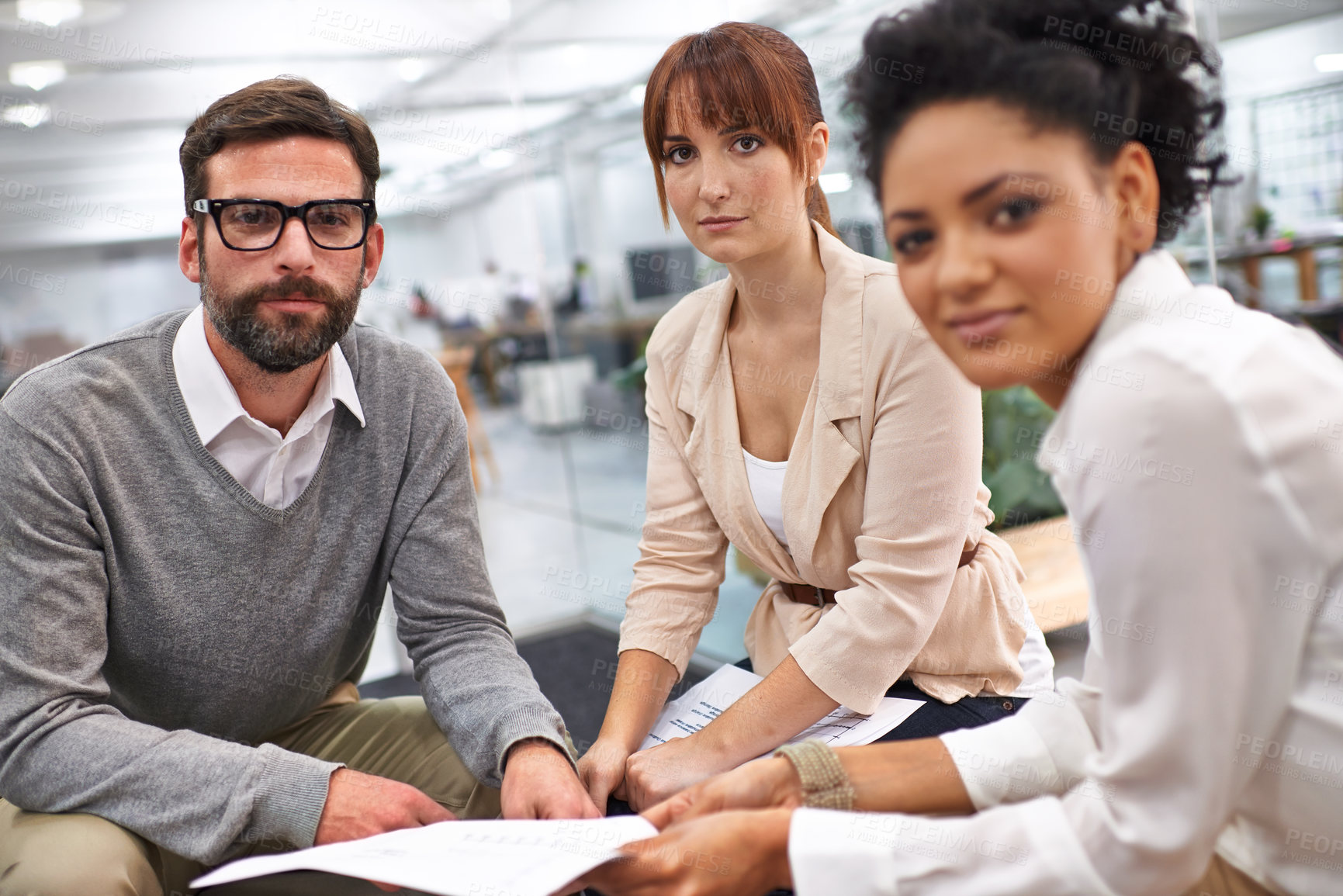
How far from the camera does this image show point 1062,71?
0.74 metres

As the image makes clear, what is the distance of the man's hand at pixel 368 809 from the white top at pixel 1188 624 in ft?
1.94

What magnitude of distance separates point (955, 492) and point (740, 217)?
0.47 m

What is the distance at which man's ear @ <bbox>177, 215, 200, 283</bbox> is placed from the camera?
156 centimetres

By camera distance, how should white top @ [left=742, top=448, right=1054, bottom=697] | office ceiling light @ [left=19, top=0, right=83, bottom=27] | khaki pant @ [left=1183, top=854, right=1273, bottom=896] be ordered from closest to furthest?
khaki pant @ [left=1183, top=854, right=1273, bottom=896] → white top @ [left=742, top=448, right=1054, bottom=697] → office ceiling light @ [left=19, top=0, right=83, bottom=27]

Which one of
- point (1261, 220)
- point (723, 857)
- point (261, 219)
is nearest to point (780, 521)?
point (723, 857)

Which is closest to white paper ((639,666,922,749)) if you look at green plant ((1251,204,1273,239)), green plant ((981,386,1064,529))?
green plant ((981,386,1064,529))

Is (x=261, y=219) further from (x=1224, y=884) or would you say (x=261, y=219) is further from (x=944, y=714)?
(x=1224, y=884)

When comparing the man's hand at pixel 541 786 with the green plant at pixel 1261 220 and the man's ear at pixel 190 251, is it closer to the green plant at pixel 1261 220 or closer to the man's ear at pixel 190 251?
the man's ear at pixel 190 251

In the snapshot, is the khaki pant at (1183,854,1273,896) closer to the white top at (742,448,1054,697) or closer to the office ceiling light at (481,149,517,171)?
the white top at (742,448,1054,697)

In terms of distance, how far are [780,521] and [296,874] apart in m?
0.82

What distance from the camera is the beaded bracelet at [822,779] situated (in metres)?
0.98

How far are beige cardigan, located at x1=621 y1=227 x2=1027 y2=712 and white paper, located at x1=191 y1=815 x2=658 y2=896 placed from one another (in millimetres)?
426

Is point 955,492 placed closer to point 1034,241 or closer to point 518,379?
point 1034,241

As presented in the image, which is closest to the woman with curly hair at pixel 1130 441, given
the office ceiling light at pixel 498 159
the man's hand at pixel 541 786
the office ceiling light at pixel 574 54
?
the man's hand at pixel 541 786
